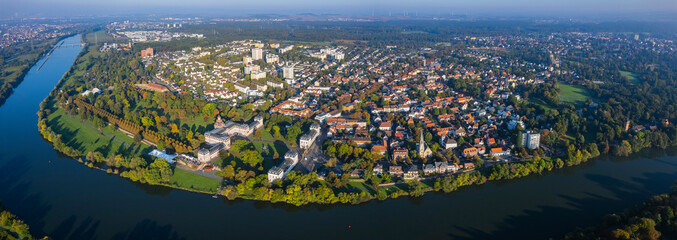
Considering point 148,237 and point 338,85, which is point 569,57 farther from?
point 148,237

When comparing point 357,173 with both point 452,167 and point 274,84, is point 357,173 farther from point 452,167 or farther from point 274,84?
point 274,84

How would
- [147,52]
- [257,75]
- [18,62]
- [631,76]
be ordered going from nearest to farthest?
1. [257,75]
2. [631,76]
3. [18,62]
4. [147,52]

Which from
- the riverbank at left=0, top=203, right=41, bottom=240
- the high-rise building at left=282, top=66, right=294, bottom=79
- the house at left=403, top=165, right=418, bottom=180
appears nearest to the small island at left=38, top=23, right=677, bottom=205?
the house at left=403, top=165, right=418, bottom=180

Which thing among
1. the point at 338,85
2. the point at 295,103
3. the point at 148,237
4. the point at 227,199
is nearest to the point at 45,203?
the point at 148,237

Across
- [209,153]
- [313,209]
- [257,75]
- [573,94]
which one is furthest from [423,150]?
[257,75]

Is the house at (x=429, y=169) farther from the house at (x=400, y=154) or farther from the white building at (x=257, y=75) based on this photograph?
the white building at (x=257, y=75)

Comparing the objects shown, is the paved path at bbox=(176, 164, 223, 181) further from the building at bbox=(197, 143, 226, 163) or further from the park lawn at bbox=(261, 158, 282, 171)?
the park lawn at bbox=(261, 158, 282, 171)
